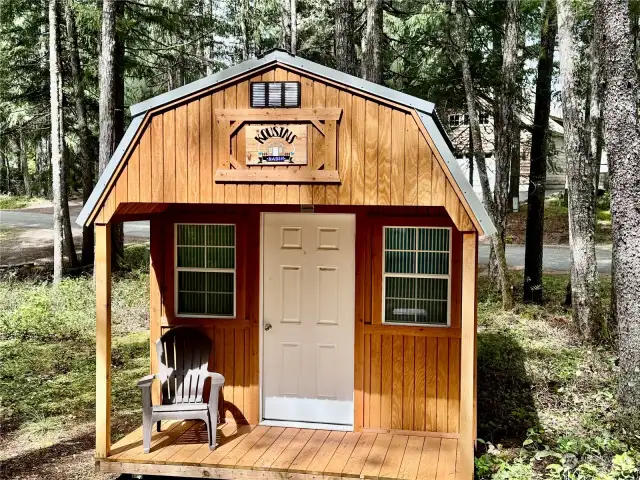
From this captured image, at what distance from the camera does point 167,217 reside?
6.50 meters

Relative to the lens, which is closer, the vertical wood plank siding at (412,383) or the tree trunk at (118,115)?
the vertical wood plank siding at (412,383)

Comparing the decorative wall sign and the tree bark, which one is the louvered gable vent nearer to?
the decorative wall sign

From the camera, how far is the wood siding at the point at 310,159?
4.93m

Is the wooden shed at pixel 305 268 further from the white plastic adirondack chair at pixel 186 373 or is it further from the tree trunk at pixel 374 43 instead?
the tree trunk at pixel 374 43

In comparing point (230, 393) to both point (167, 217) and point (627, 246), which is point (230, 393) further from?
point (627, 246)

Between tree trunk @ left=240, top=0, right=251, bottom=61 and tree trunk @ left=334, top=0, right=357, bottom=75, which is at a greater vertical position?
tree trunk @ left=240, top=0, right=251, bottom=61

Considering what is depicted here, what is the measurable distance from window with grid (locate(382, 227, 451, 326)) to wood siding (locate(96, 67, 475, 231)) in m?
1.13

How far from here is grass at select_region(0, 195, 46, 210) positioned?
29847mm

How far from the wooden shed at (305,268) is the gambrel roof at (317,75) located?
0.05 feet

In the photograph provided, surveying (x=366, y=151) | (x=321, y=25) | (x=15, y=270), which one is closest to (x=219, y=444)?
(x=366, y=151)

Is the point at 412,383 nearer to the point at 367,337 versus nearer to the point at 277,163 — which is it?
the point at 367,337

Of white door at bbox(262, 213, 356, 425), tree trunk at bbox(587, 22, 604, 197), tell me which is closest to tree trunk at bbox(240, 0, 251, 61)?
tree trunk at bbox(587, 22, 604, 197)

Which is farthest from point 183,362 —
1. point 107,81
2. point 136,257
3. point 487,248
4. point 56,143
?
point 487,248

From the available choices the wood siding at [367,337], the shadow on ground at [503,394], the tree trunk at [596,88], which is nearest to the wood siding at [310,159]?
the wood siding at [367,337]
